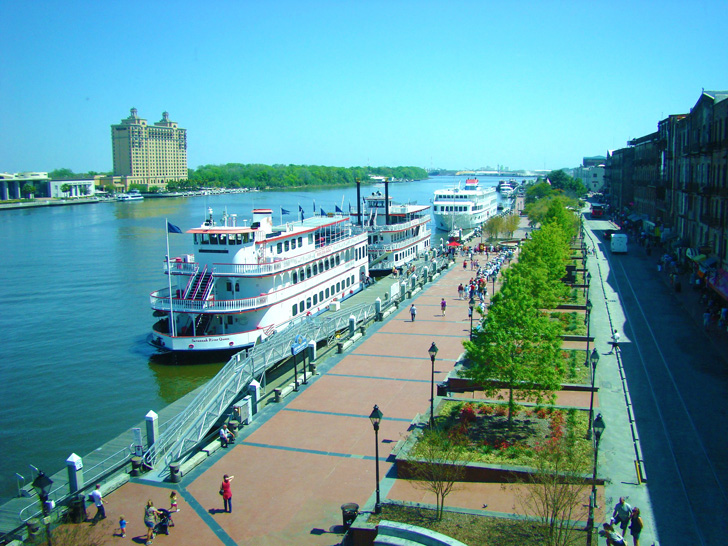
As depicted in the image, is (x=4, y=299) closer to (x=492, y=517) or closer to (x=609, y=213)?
(x=492, y=517)

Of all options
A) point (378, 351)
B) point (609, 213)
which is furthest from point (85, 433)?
point (609, 213)

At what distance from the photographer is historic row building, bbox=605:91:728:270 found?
38.5 metres

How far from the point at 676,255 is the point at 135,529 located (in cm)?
4981

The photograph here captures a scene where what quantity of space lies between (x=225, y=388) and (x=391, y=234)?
133 ft

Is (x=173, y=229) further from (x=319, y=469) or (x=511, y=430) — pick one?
(x=511, y=430)

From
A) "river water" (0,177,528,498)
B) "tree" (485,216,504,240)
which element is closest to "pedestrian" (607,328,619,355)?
"river water" (0,177,528,498)

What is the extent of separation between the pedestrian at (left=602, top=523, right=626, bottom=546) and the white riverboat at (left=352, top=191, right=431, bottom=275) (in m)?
46.7

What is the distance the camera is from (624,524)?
13375 mm

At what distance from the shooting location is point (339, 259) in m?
45.6

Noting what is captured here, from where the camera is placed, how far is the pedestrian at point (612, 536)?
12331 millimetres

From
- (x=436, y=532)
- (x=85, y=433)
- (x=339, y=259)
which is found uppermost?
(x=339, y=259)

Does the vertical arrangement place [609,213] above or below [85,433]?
above

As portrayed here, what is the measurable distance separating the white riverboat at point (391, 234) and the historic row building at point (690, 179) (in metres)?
25.6

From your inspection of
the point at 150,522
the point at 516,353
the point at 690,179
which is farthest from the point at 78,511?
the point at 690,179
